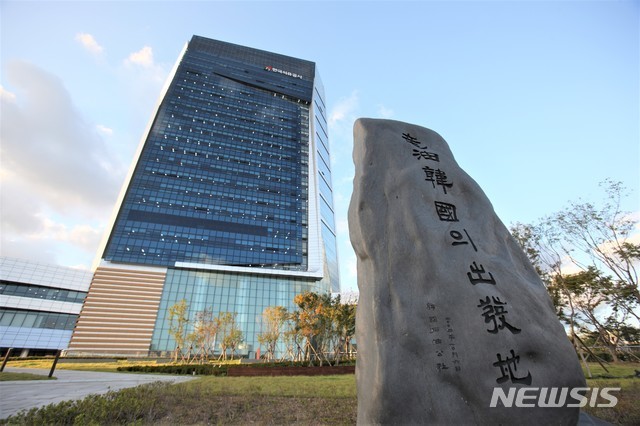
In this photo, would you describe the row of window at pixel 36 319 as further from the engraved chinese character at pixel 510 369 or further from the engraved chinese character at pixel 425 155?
the engraved chinese character at pixel 510 369

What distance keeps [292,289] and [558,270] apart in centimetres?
4299

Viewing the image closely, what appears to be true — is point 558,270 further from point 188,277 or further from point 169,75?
point 169,75

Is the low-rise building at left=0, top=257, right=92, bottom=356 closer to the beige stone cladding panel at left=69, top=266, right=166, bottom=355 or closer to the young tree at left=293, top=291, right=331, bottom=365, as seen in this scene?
the beige stone cladding panel at left=69, top=266, right=166, bottom=355

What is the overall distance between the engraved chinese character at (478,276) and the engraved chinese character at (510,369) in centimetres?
106

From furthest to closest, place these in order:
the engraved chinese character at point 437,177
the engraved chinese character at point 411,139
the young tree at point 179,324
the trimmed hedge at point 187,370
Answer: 1. the young tree at point 179,324
2. the trimmed hedge at point 187,370
3. the engraved chinese character at point 411,139
4. the engraved chinese character at point 437,177

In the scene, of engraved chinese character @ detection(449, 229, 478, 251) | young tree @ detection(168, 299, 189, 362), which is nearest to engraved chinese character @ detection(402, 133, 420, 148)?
engraved chinese character @ detection(449, 229, 478, 251)

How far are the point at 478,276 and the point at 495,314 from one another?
2.06ft

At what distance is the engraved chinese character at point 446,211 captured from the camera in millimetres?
5626

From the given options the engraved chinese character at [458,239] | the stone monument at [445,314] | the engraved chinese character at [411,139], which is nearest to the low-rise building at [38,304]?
the stone monument at [445,314]

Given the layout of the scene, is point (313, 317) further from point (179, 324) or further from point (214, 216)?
point (214, 216)

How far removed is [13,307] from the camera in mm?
42625

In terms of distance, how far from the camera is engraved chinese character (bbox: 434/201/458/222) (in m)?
5.63

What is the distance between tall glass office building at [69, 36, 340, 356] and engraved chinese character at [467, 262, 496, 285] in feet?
165

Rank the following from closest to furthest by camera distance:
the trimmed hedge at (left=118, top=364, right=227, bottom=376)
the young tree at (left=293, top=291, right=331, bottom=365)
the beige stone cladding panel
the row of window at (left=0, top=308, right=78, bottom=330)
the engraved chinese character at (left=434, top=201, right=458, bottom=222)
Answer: the engraved chinese character at (left=434, top=201, right=458, bottom=222) < the trimmed hedge at (left=118, top=364, right=227, bottom=376) < the young tree at (left=293, top=291, right=331, bottom=365) < the beige stone cladding panel < the row of window at (left=0, top=308, right=78, bottom=330)
